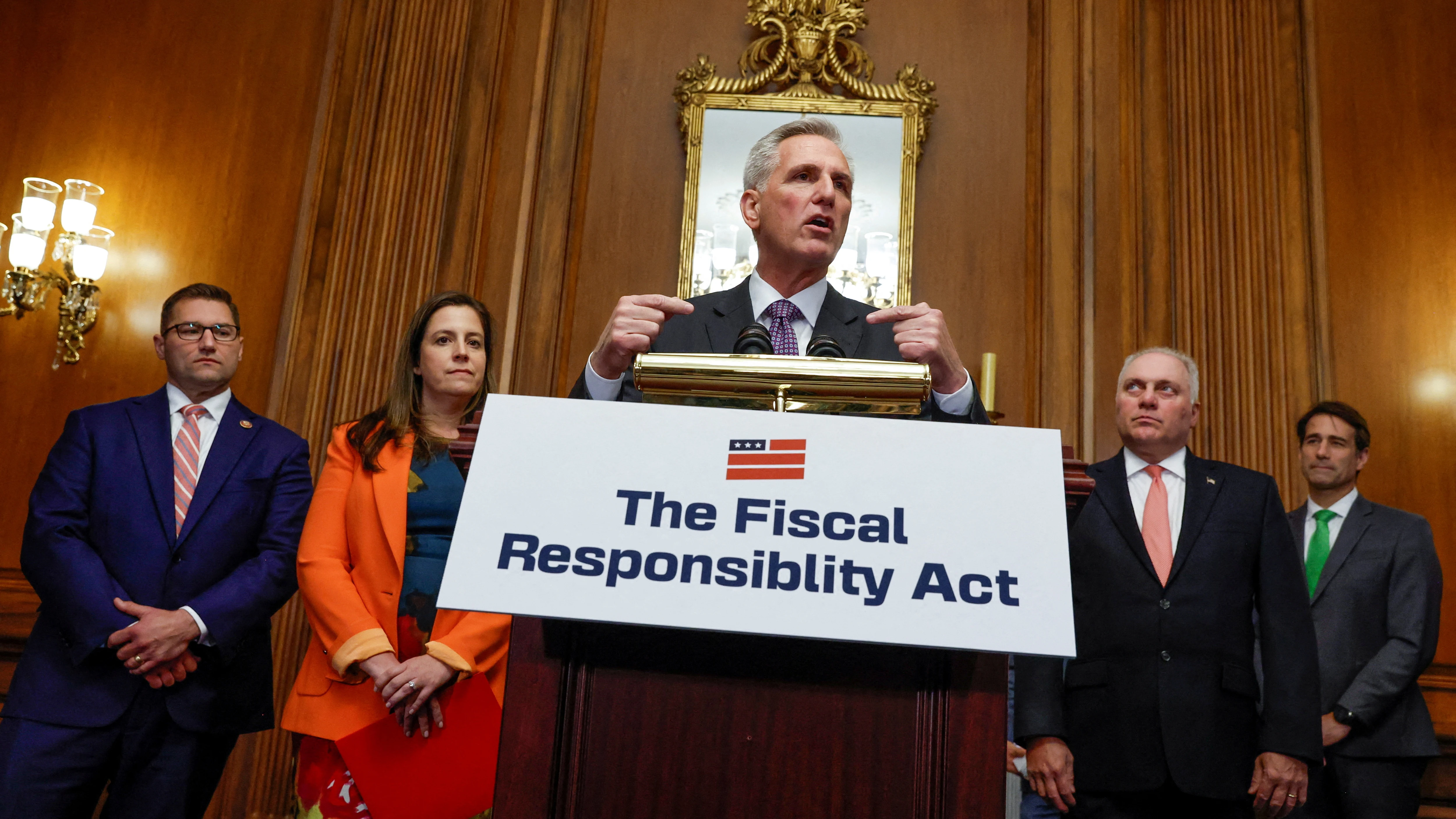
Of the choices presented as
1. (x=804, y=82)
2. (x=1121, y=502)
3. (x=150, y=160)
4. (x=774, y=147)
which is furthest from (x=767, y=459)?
(x=150, y=160)

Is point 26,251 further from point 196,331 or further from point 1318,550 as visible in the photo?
point 1318,550

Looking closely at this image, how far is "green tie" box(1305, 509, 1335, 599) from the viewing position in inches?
128

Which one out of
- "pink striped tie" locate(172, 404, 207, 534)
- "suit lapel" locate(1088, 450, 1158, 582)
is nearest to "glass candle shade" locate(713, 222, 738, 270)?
"suit lapel" locate(1088, 450, 1158, 582)

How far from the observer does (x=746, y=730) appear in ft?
4.05

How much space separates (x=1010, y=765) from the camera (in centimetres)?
285

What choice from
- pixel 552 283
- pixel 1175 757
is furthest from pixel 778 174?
pixel 552 283

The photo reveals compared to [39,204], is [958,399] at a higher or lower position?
lower

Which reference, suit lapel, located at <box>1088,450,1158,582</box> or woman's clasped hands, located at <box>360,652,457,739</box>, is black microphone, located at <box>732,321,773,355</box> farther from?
suit lapel, located at <box>1088,450,1158,582</box>

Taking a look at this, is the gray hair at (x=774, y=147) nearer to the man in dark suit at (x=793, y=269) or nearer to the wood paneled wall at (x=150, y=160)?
the man in dark suit at (x=793, y=269)

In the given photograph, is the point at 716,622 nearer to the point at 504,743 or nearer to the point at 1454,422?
the point at 504,743

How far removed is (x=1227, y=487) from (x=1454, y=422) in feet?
5.94

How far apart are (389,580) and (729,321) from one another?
0.91 metres

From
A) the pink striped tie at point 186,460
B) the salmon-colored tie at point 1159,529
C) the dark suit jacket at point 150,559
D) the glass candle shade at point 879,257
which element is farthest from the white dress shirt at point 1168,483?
the pink striped tie at point 186,460

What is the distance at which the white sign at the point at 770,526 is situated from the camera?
1.16m
